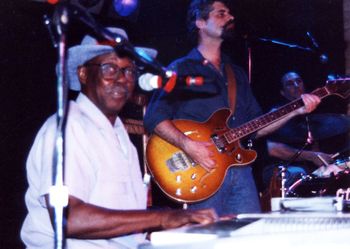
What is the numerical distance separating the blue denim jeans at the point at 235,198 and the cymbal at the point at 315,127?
240 cm

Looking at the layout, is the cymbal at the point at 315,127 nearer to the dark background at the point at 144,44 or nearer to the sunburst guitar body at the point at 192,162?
the dark background at the point at 144,44

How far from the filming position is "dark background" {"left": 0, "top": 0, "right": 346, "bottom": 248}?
14.7ft

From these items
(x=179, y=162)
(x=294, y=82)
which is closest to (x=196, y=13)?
(x=179, y=162)

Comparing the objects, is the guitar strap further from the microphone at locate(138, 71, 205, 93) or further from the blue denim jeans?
the microphone at locate(138, 71, 205, 93)

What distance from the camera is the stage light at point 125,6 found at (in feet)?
17.1

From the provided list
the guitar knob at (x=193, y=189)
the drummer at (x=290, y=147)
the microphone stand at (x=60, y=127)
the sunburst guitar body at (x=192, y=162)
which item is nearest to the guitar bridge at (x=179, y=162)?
the sunburst guitar body at (x=192, y=162)

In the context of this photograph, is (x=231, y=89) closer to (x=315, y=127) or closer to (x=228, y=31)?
(x=228, y=31)

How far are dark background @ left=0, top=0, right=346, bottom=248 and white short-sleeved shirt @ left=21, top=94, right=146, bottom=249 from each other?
1.74 ft

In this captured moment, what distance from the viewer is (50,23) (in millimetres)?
1996

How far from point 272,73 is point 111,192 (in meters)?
5.62

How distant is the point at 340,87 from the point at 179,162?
2011 millimetres

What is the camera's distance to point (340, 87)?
5.36 metres

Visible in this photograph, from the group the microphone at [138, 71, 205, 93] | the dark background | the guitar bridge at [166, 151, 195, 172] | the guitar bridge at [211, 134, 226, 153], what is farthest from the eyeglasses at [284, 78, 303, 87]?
the microphone at [138, 71, 205, 93]

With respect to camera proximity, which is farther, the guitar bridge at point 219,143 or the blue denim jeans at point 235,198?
the guitar bridge at point 219,143
